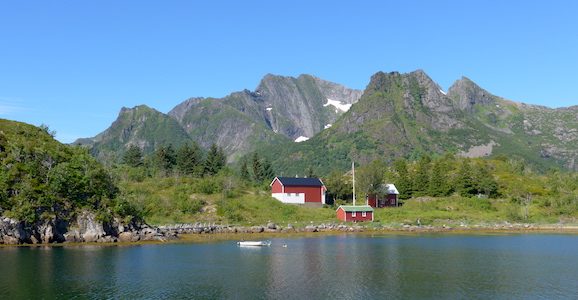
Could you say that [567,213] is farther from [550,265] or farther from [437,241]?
[550,265]

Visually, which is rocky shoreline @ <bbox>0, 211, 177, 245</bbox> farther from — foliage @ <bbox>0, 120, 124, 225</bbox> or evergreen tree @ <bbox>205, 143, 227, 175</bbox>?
evergreen tree @ <bbox>205, 143, 227, 175</bbox>

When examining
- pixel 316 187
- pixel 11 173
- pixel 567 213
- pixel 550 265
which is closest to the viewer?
pixel 550 265

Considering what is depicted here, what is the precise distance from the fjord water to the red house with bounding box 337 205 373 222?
2609cm

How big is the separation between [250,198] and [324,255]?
47014mm

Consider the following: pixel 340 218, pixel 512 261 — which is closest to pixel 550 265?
pixel 512 261

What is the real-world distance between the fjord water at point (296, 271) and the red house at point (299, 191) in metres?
39.2

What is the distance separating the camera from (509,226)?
89500 millimetres

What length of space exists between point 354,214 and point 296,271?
50.8 m

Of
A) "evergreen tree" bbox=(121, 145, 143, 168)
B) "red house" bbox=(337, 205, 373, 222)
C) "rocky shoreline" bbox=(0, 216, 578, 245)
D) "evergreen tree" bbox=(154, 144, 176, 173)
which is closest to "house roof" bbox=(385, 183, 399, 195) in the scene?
"red house" bbox=(337, 205, 373, 222)

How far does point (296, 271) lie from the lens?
4466 centimetres

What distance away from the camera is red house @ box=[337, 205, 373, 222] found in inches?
3666

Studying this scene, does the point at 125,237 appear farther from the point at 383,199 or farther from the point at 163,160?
the point at 163,160

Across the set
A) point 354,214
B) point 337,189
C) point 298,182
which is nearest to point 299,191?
point 298,182

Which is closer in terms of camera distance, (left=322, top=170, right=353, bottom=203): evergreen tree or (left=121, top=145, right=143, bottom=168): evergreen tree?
(left=322, top=170, right=353, bottom=203): evergreen tree
